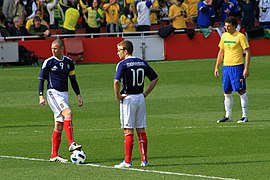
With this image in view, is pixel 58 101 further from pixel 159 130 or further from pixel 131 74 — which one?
pixel 159 130

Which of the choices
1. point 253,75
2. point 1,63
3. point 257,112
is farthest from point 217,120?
point 1,63

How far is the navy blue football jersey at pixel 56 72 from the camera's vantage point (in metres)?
15.0

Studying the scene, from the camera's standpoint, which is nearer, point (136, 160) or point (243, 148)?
point (136, 160)

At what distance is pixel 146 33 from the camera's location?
1463 inches

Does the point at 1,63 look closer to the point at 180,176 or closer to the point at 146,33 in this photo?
the point at 146,33

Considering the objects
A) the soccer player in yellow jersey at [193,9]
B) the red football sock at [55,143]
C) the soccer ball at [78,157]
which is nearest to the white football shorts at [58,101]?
the red football sock at [55,143]

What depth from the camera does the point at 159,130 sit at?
62.1 ft

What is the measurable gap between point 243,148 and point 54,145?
333 centimetres

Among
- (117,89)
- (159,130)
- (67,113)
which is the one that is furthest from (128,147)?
(159,130)

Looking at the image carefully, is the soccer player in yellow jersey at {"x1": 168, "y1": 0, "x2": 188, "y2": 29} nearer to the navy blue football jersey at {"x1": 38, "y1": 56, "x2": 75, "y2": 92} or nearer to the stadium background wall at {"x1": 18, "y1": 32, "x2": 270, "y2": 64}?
the stadium background wall at {"x1": 18, "y1": 32, "x2": 270, "y2": 64}

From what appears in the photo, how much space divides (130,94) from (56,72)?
1.53 m

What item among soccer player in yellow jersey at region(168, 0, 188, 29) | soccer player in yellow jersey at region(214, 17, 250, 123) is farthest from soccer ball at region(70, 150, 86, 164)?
soccer player in yellow jersey at region(168, 0, 188, 29)

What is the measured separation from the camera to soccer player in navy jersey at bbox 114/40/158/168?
1402 centimetres

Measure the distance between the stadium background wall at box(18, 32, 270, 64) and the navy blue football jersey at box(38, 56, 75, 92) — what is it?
20.0m
